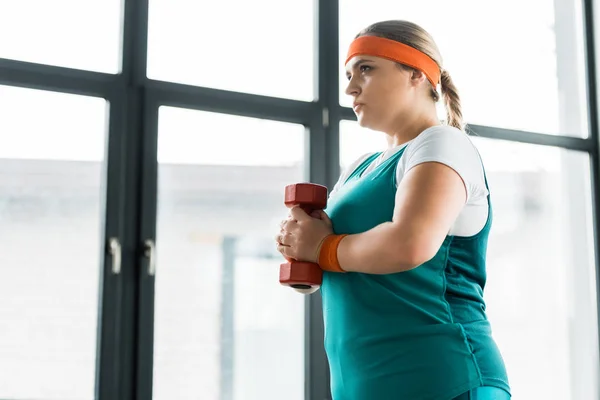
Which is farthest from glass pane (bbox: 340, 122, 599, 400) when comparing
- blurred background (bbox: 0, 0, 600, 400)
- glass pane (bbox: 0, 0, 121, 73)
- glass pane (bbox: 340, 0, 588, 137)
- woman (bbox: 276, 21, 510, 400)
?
woman (bbox: 276, 21, 510, 400)

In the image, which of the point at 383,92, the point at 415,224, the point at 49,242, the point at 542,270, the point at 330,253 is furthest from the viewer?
the point at 542,270

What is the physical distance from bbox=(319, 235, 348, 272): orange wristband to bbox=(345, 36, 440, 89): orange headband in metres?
0.36

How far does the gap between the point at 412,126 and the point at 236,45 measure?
1.29 meters

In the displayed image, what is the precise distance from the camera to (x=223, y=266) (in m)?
2.35

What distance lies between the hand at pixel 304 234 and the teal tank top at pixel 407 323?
1.4 inches

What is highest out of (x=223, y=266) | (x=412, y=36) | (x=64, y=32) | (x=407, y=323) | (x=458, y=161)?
(x=64, y=32)

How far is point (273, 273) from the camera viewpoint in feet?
7.97

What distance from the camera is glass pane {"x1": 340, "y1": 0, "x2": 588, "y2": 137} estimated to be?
2887 mm

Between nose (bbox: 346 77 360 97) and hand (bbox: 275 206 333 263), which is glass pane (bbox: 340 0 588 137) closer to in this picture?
nose (bbox: 346 77 360 97)

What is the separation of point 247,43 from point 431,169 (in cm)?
153

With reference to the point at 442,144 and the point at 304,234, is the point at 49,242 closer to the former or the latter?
the point at 304,234

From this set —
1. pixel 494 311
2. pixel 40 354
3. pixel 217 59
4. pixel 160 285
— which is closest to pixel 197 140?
pixel 217 59

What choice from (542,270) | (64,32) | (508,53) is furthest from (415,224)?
(508,53)

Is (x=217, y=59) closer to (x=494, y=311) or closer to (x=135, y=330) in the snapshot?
(x=135, y=330)
